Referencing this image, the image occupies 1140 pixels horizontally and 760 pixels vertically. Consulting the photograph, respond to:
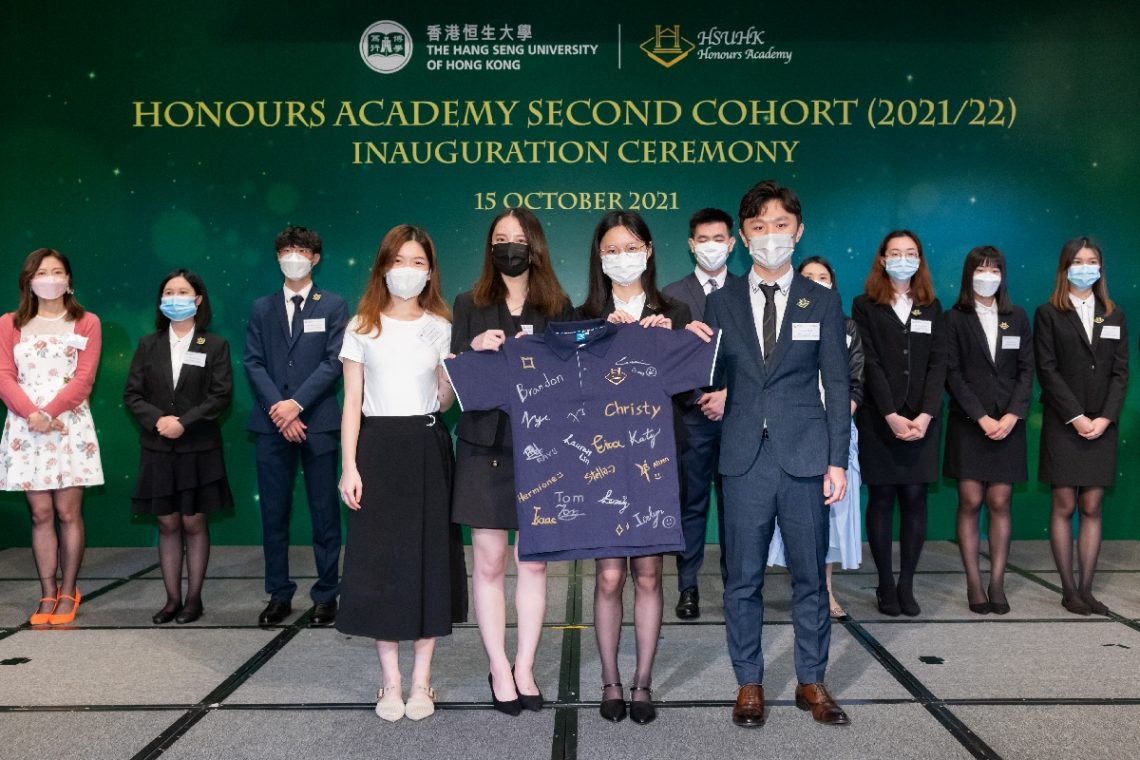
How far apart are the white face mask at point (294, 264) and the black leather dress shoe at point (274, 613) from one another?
147 cm

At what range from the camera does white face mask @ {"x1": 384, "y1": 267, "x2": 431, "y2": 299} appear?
2.84 meters

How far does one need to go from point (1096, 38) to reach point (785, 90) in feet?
6.24

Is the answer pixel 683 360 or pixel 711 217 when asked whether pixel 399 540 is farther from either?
pixel 711 217

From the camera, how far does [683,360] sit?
272 cm

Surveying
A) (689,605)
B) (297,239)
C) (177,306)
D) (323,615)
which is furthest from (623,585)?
(177,306)

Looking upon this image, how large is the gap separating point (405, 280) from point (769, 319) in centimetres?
114

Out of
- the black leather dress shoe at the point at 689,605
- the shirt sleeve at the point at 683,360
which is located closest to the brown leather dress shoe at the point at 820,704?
the shirt sleeve at the point at 683,360

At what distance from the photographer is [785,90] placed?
5.54 m

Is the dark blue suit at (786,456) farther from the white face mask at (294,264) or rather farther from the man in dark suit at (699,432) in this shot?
the white face mask at (294,264)

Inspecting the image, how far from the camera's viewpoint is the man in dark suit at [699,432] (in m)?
3.88

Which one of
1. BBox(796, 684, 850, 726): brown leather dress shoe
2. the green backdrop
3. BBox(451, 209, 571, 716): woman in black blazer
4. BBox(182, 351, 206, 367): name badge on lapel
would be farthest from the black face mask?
the green backdrop

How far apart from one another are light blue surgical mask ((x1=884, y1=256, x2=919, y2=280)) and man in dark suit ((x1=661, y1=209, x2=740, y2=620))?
718 millimetres

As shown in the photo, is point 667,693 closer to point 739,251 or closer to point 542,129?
point 739,251

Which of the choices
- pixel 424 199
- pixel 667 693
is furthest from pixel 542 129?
pixel 667 693
